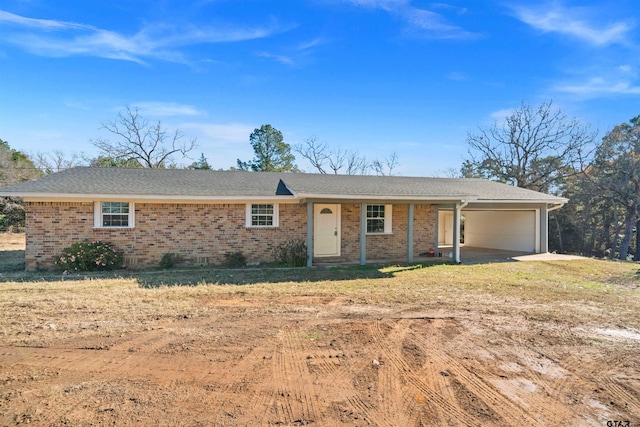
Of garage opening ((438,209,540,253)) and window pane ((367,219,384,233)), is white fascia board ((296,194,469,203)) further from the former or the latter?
garage opening ((438,209,540,253))

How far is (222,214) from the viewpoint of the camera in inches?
470

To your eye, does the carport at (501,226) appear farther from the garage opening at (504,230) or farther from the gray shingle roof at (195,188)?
the gray shingle roof at (195,188)

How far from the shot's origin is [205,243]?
11.8 metres

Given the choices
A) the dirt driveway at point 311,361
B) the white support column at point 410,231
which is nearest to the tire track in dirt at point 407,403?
the dirt driveway at point 311,361

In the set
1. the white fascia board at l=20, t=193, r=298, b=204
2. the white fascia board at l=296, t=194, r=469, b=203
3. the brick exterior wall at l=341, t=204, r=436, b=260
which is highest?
the white fascia board at l=296, t=194, r=469, b=203

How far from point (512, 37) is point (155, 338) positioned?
51.9 ft

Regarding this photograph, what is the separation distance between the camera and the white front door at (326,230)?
13.4 metres

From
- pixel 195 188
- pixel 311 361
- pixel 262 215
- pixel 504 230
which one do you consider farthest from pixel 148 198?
pixel 504 230

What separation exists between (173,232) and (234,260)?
203 centimetres

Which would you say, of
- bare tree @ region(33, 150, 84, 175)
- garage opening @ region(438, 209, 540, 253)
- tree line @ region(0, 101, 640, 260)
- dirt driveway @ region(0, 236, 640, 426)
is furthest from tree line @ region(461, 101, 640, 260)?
bare tree @ region(33, 150, 84, 175)

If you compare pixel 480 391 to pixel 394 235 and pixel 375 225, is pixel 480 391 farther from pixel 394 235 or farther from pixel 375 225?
pixel 394 235

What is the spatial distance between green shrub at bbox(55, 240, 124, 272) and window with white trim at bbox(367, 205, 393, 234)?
8.33m

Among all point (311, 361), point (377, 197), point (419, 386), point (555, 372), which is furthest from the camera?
point (377, 197)

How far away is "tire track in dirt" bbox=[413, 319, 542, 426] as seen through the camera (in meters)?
3.29
